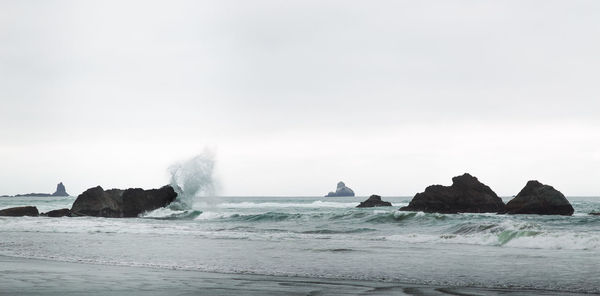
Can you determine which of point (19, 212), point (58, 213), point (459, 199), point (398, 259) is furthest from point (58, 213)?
point (398, 259)

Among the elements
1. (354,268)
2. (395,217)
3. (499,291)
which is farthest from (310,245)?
(395,217)

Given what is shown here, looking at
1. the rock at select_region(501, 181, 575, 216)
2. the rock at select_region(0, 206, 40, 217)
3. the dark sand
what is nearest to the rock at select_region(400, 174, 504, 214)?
the rock at select_region(501, 181, 575, 216)

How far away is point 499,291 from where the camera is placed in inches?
358

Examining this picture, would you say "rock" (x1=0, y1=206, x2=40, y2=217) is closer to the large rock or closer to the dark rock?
the dark rock

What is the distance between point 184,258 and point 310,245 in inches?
231

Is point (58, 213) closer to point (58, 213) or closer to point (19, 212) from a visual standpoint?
point (58, 213)

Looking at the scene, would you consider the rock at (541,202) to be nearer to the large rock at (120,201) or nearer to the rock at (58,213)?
the large rock at (120,201)

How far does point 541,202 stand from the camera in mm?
45281

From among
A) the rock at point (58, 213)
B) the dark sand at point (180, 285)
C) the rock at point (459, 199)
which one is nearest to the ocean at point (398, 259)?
the dark sand at point (180, 285)

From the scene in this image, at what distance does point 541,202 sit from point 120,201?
118ft

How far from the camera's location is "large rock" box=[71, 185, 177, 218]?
1911 inches

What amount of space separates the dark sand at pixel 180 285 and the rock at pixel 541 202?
3929 centimetres

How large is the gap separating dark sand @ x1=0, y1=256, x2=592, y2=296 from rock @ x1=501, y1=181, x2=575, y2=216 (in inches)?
1547

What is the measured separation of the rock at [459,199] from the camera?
5166 centimetres
